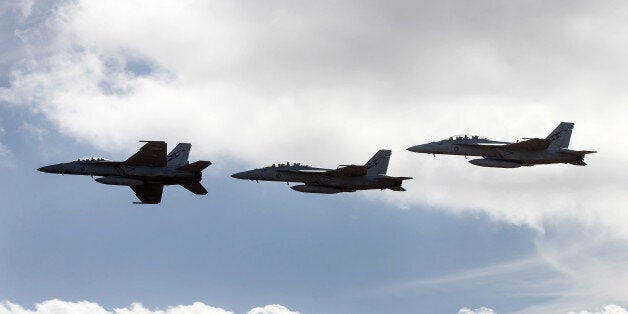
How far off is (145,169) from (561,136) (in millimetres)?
46773

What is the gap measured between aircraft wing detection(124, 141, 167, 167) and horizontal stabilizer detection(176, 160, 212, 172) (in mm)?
2441

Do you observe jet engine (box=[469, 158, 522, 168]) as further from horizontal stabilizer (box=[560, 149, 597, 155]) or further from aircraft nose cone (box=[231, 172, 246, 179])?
aircraft nose cone (box=[231, 172, 246, 179])

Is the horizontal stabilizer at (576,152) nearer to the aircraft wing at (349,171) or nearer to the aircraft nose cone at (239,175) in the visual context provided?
the aircraft wing at (349,171)

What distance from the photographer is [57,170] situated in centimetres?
9319

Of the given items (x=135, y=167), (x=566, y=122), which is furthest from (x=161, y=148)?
(x=566, y=122)

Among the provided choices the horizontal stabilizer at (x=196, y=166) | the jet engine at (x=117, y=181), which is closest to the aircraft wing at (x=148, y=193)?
the jet engine at (x=117, y=181)

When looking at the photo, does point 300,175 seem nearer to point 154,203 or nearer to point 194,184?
point 194,184

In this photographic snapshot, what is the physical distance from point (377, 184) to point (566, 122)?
2267 centimetres

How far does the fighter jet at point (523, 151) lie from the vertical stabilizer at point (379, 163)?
23.4 feet

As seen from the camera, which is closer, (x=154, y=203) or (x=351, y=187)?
(x=351, y=187)

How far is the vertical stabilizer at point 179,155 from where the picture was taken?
3720 inches

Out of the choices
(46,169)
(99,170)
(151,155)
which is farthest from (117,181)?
(46,169)

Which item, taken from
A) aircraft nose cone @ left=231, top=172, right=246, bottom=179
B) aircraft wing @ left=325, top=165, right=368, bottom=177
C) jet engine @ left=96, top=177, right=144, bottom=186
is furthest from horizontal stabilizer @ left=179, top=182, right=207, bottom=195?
aircraft wing @ left=325, top=165, right=368, bottom=177

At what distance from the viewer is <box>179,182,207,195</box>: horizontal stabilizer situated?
94000mm
